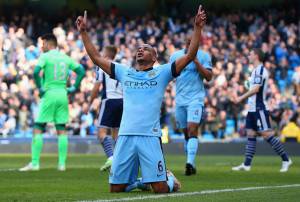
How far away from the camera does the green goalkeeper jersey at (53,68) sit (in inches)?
647

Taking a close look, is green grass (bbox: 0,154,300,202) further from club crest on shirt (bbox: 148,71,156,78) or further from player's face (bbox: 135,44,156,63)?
player's face (bbox: 135,44,156,63)

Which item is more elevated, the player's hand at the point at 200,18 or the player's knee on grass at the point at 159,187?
the player's hand at the point at 200,18

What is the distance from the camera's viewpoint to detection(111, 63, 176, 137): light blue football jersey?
1088 centimetres

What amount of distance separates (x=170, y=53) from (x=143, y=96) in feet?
77.4

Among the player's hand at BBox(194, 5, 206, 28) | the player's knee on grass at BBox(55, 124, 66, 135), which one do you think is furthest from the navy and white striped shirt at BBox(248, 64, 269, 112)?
the player's hand at BBox(194, 5, 206, 28)

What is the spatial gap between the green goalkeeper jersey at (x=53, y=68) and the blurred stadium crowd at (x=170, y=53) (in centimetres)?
1210

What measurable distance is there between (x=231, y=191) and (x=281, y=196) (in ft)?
2.76

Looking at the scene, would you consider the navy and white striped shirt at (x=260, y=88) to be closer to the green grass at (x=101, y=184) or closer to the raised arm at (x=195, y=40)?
the green grass at (x=101, y=184)

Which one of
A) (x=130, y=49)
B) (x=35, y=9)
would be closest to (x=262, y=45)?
(x=130, y=49)

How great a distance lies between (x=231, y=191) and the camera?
36.5 feet

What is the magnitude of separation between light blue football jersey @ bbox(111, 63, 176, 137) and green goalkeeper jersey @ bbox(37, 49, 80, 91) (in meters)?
5.48

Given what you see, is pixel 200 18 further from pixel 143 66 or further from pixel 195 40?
pixel 143 66

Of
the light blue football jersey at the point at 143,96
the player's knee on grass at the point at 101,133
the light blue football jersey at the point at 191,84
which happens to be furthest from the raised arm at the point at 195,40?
the player's knee on grass at the point at 101,133

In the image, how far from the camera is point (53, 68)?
16.4m
